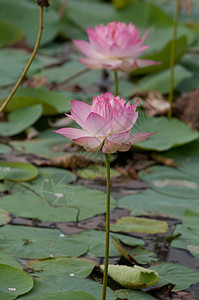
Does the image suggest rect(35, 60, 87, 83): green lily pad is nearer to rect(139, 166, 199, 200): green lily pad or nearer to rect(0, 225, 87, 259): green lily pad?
rect(139, 166, 199, 200): green lily pad

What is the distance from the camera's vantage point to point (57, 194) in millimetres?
1948

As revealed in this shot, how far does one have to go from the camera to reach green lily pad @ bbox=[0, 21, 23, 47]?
3.86 meters

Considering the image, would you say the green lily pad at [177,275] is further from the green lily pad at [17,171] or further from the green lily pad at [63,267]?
the green lily pad at [17,171]

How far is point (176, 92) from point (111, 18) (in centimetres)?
115

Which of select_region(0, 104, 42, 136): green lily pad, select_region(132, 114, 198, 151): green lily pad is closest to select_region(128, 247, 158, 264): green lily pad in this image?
select_region(132, 114, 198, 151): green lily pad

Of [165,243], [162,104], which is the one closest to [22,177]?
[165,243]

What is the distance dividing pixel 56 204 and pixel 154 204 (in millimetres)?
410

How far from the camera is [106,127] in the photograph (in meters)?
1.12

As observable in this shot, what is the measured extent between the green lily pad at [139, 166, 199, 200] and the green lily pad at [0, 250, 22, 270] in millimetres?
838

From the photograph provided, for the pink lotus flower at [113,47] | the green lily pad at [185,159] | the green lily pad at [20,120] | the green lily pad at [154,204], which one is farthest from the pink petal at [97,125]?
the green lily pad at [20,120]

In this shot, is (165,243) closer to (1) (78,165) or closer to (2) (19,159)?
(1) (78,165)

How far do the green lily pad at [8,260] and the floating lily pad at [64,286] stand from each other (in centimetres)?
9

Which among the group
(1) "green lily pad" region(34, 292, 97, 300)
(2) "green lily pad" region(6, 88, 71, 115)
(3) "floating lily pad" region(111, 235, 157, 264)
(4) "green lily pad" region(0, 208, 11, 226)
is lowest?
(4) "green lily pad" region(0, 208, 11, 226)

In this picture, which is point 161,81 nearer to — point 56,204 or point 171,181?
point 171,181
